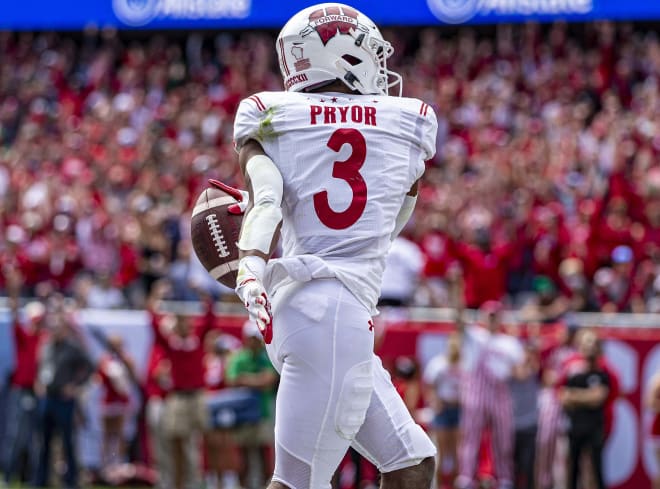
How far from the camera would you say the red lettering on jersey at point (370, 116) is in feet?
13.0

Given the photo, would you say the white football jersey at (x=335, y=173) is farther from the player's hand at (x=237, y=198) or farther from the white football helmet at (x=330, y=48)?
the player's hand at (x=237, y=198)

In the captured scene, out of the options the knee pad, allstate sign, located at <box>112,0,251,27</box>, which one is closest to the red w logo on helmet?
the knee pad

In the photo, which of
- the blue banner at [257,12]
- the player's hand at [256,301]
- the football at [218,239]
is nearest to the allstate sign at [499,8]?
the blue banner at [257,12]

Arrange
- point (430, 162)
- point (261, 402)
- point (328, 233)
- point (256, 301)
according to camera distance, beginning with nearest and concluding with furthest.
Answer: point (256, 301), point (328, 233), point (261, 402), point (430, 162)

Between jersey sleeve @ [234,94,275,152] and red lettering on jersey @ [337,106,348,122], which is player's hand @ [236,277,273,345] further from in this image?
red lettering on jersey @ [337,106,348,122]

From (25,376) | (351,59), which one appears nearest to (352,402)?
(351,59)

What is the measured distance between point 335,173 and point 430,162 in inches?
391

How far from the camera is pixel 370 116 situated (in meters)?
3.99

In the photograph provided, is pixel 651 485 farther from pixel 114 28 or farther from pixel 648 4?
pixel 114 28

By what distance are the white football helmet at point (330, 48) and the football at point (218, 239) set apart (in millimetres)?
480

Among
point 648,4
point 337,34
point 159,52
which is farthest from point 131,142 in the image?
point 337,34

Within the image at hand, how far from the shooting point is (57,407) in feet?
Answer: 32.7

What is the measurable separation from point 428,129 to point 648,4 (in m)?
11.6

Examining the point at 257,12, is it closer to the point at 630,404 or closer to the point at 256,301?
the point at 630,404
